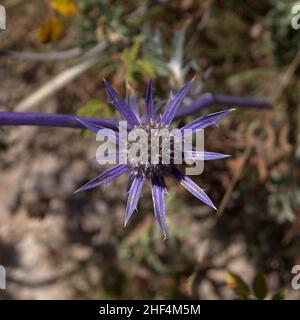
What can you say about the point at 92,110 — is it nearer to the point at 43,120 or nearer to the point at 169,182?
the point at 43,120

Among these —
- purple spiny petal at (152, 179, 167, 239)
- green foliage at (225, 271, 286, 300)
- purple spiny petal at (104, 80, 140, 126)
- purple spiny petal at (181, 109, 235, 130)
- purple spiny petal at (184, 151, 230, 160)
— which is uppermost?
purple spiny petal at (104, 80, 140, 126)

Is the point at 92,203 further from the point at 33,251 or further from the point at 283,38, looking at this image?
the point at 283,38

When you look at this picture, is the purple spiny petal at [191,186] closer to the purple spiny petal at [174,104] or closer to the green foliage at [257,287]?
the purple spiny petal at [174,104]

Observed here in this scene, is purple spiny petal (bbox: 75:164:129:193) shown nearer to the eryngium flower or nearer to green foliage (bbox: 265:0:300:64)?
the eryngium flower

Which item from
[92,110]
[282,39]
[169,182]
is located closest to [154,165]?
[92,110]

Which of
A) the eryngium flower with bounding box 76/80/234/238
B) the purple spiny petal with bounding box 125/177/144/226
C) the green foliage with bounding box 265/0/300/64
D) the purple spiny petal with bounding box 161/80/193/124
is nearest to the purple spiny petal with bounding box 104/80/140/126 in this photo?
the eryngium flower with bounding box 76/80/234/238
